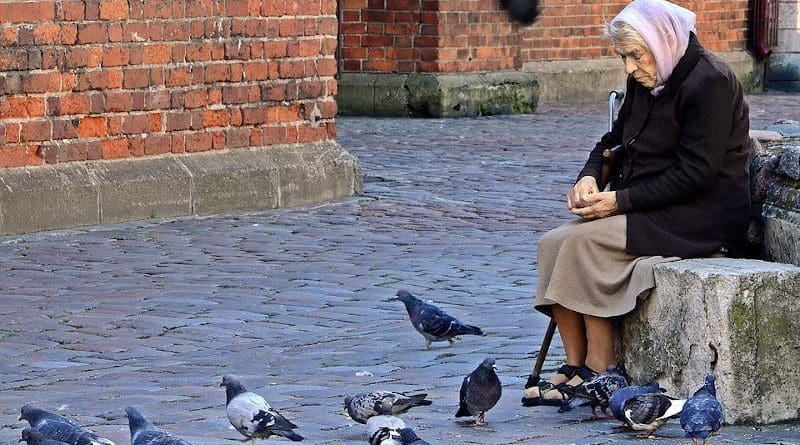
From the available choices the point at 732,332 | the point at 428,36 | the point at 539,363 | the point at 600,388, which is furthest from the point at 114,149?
the point at 428,36

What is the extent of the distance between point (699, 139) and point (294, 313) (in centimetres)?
259

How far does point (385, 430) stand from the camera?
465 cm

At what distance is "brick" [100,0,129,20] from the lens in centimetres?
996

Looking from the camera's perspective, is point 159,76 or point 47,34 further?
point 159,76

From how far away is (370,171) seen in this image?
13016 millimetres

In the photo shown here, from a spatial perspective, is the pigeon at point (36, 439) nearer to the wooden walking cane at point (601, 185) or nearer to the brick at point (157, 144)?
the wooden walking cane at point (601, 185)

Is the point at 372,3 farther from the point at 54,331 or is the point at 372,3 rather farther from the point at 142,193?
the point at 54,331

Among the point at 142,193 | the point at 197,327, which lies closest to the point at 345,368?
the point at 197,327

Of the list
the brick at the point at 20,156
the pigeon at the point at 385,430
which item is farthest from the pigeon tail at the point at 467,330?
the brick at the point at 20,156

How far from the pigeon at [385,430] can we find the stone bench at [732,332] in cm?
110

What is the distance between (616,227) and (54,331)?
2.65m

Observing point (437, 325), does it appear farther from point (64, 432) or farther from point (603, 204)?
point (64, 432)

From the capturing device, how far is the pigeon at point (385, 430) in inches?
181

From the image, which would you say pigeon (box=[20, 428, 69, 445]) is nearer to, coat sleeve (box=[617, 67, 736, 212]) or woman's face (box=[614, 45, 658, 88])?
coat sleeve (box=[617, 67, 736, 212])
